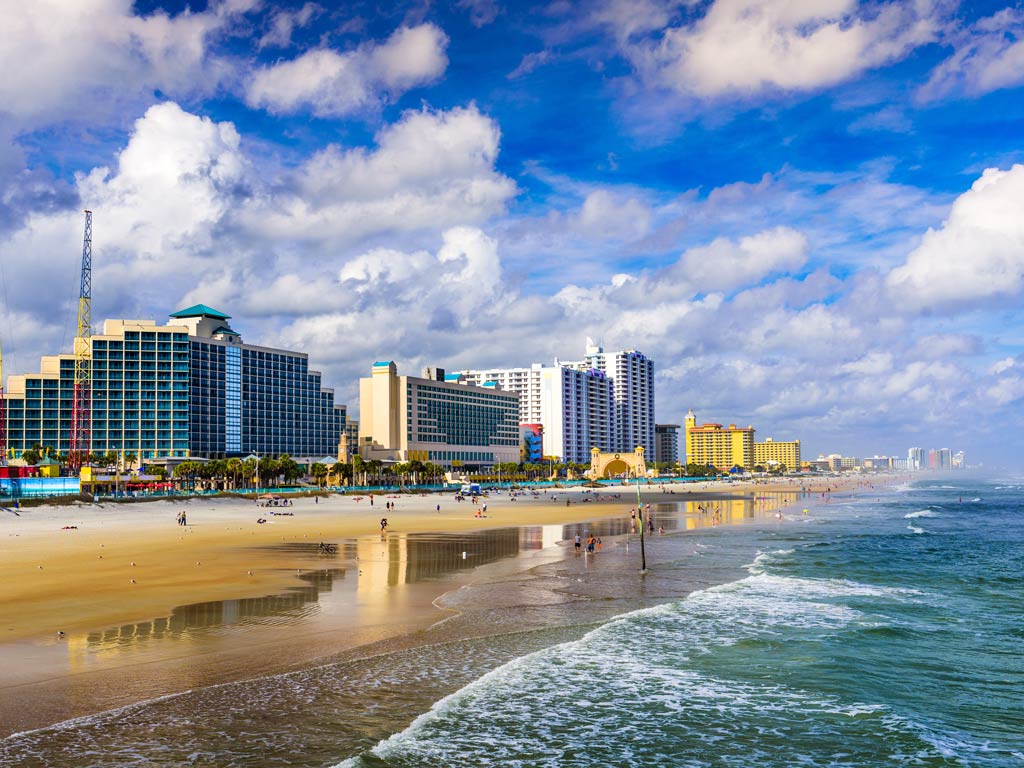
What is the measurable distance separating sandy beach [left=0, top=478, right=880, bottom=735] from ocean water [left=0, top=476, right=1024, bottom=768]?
73.0 inches

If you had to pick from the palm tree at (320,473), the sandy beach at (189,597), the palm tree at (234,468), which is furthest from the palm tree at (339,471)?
the sandy beach at (189,597)

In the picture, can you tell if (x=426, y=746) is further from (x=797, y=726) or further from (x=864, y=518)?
(x=864, y=518)

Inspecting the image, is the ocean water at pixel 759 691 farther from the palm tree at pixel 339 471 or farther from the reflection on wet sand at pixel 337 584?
the palm tree at pixel 339 471

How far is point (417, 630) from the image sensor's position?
87.6 ft

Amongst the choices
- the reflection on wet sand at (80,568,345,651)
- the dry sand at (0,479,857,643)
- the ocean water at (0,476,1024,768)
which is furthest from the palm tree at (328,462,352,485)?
the ocean water at (0,476,1024,768)

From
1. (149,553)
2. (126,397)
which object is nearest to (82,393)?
(126,397)

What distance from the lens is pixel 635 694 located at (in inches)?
811

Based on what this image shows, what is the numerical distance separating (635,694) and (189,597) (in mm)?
20422

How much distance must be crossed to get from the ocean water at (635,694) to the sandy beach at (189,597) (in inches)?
73.0

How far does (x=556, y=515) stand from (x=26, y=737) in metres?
86.2

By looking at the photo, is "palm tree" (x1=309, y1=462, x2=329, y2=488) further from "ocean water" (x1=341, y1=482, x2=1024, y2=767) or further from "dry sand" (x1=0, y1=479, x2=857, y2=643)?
"ocean water" (x1=341, y1=482, x2=1024, y2=767)

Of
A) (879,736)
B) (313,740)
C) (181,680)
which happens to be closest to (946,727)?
(879,736)

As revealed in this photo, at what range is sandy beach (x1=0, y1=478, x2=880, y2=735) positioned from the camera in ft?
67.0

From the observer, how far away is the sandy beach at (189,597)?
804 inches
